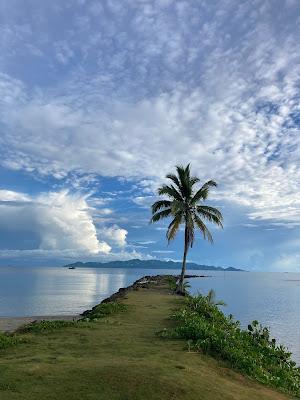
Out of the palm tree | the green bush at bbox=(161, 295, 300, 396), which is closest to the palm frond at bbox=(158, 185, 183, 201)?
the palm tree

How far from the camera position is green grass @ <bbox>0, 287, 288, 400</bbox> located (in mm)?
9234

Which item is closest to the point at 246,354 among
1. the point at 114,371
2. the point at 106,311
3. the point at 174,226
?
the point at 114,371

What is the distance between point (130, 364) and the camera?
435 inches

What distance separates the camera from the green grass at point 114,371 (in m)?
9.23

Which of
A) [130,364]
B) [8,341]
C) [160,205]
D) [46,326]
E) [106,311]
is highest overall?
[160,205]

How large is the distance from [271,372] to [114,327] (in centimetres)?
704

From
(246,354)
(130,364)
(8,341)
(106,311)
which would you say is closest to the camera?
(130,364)

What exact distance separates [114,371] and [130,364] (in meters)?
0.85

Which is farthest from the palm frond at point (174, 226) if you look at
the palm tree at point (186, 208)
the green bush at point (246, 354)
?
the green bush at point (246, 354)

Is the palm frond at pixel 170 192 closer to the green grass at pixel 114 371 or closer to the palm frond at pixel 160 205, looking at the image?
the palm frond at pixel 160 205

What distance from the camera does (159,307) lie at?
27578 mm

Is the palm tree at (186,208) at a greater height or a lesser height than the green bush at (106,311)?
greater

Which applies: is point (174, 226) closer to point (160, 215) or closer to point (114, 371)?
point (160, 215)

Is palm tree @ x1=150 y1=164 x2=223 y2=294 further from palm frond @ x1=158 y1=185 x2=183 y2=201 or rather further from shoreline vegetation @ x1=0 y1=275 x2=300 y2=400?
shoreline vegetation @ x1=0 y1=275 x2=300 y2=400
